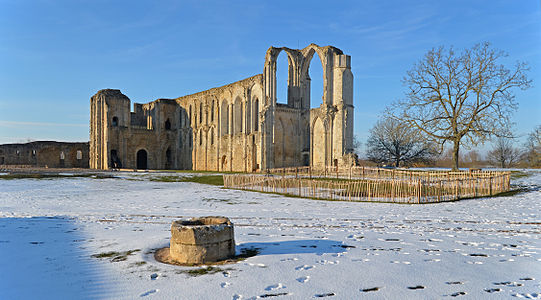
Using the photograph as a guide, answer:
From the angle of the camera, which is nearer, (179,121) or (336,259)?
(336,259)

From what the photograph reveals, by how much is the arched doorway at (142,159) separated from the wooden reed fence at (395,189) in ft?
108

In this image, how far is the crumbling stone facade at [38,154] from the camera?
149 ft

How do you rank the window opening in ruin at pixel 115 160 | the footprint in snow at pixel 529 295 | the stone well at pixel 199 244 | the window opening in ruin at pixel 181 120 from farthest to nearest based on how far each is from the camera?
the window opening in ruin at pixel 181 120 → the window opening in ruin at pixel 115 160 → the stone well at pixel 199 244 → the footprint in snow at pixel 529 295

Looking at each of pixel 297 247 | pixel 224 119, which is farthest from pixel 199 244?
pixel 224 119

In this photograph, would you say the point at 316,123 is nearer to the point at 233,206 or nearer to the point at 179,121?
the point at 179,121

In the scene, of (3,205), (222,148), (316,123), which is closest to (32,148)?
(222,148)

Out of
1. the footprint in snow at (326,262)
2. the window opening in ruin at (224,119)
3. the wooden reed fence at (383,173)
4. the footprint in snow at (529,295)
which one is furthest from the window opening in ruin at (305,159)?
the footprint in snow at (529,295)

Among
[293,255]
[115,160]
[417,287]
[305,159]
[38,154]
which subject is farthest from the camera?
[38,154]

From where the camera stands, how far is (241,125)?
133 feet

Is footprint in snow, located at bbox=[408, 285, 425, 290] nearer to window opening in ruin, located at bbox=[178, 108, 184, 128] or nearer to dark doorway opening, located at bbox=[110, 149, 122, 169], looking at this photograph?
dark doorway opening, located at bbox=[110, 149, 122, 169]

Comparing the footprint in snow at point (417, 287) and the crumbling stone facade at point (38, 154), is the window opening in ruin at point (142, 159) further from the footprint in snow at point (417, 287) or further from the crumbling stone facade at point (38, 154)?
the footprint in snow at point (417, 287)

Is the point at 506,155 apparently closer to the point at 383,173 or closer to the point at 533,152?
the point at 533,152

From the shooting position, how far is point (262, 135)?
34.7 meters

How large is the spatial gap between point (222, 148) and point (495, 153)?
50.4 meters
